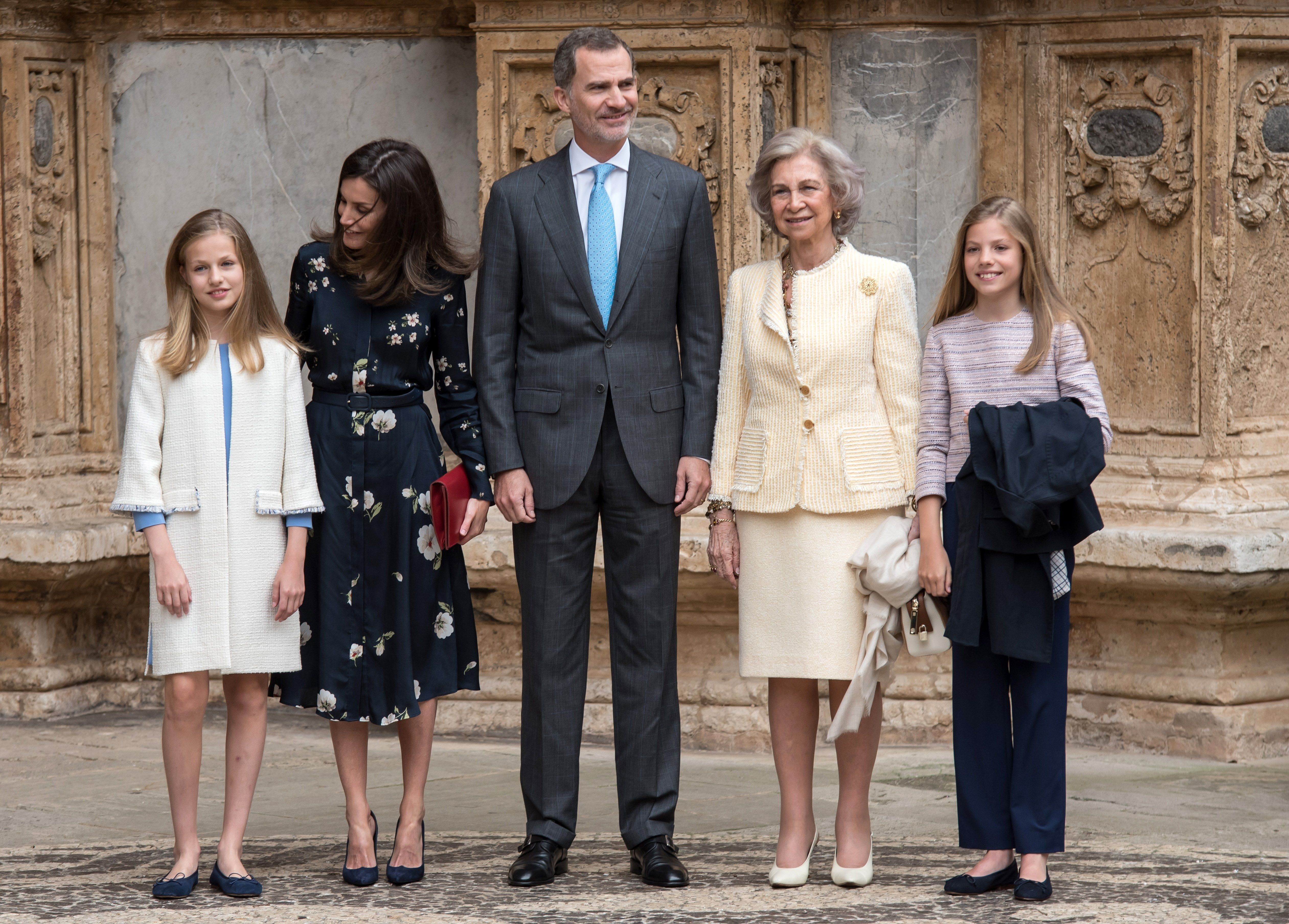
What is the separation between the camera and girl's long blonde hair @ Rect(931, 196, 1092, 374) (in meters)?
4.10

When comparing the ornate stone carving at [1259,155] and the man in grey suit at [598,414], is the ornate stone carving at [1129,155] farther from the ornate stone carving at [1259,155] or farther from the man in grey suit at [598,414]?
the man in grey suit at [598,414]

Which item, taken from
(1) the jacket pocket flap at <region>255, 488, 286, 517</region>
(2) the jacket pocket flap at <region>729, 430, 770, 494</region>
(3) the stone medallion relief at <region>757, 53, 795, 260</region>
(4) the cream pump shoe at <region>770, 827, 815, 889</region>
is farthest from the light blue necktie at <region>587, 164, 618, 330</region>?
(3) the stone medallion relief at <region>757, 53, 795, 260</region>

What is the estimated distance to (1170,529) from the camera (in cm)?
579

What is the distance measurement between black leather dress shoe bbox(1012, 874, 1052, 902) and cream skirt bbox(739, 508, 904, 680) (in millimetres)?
605

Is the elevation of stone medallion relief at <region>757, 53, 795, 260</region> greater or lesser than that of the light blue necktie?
greater

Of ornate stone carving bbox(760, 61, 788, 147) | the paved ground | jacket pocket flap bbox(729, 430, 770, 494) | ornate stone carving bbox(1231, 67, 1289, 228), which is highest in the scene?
ornate stone carving bbox(760, 61, 788, 147)

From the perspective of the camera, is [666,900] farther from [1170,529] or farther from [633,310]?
[1170,529]

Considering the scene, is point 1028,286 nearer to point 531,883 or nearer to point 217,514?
point 531,883

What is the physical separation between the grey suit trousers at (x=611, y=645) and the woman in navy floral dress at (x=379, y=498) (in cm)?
18

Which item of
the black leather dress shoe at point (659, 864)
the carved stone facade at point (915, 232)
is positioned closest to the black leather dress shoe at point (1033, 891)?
the black leather dress shoe at point (659, 864)

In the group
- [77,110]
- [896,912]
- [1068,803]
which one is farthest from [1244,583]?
[77,110]

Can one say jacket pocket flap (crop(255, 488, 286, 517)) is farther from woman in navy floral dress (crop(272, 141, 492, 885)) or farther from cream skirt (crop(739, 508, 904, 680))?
cream skirt (crop(739, 508, 904, 680))

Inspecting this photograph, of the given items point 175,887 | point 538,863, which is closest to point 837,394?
point 538,863

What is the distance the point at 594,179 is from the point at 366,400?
777 mm
